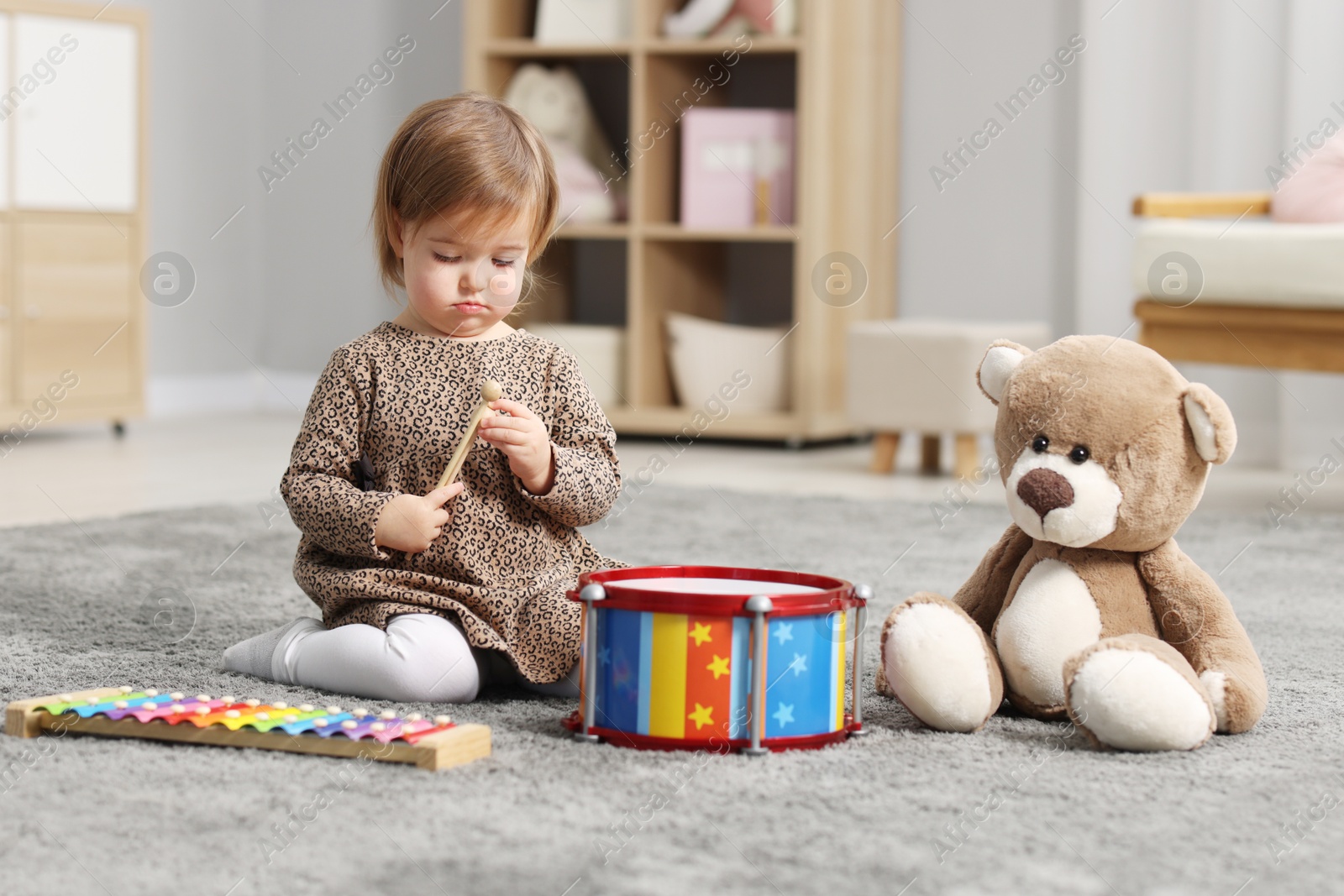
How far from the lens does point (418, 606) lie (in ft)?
3.68

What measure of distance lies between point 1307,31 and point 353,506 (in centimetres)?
231

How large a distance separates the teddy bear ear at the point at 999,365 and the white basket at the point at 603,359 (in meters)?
2.06

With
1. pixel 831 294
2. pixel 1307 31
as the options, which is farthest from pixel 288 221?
pixel 1307 31

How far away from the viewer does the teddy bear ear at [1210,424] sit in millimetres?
1004

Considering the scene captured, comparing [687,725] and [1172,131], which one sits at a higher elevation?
[1172,131]

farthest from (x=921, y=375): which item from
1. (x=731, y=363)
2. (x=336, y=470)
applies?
(x=336, y=470)

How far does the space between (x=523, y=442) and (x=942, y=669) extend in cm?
34

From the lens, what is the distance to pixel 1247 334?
7.12 ft

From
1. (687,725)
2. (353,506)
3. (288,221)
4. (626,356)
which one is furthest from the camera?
(288,221)

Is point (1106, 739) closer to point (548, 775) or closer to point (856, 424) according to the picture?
point (548, 775)

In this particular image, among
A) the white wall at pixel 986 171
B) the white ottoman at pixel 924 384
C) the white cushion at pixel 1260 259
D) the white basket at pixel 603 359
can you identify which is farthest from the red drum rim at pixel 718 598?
the white wall at pixel 986 171

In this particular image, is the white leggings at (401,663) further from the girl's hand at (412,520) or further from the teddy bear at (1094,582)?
the teddy bear at (1094,582)

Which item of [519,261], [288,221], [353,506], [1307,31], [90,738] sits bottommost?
[90,738]

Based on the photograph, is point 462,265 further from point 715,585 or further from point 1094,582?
point 1094,582
